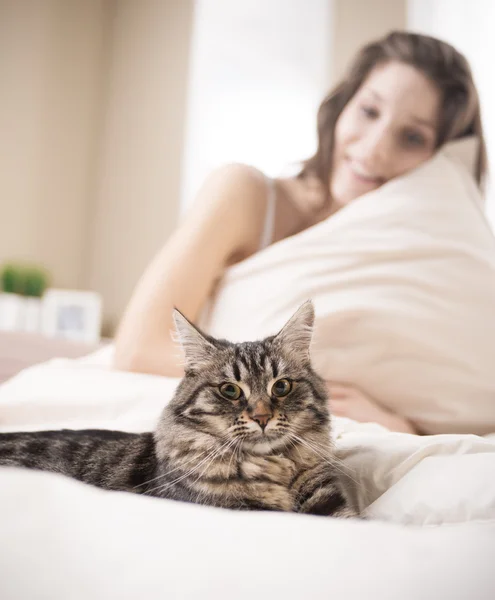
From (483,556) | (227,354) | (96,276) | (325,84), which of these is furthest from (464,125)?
(96,276)

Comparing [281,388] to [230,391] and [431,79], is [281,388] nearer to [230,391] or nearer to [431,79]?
[230,391]

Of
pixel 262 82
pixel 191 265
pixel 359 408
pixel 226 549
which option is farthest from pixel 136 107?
pixel 226 549

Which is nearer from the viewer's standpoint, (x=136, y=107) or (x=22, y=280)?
(x=22, y=280)

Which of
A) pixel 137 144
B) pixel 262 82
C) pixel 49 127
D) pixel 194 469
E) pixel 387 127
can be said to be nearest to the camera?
pixel 194 469

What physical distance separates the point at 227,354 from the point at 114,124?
117 inches

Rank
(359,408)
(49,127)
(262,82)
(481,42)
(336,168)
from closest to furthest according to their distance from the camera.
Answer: (359,408)
(336,168)
(481,42)
(262,82)
(49,127)

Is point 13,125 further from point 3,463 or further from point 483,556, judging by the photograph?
point 483,556

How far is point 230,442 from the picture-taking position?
Result: 610 millimetres

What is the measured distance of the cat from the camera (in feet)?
1.94

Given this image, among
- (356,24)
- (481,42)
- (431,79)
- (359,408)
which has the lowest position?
(359,408)

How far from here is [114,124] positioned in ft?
10.9

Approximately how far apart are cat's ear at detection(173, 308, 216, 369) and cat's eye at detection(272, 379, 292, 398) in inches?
3.9

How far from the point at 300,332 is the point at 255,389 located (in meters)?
0.11

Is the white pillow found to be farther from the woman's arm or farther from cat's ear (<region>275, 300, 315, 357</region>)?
cat's ear (<region>275, 300, 315, 357</region>)
